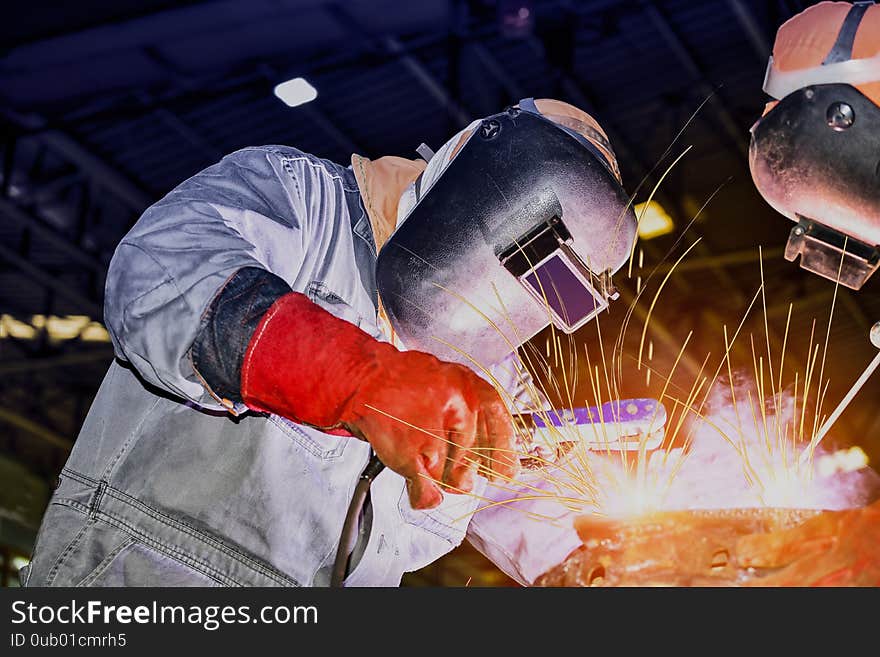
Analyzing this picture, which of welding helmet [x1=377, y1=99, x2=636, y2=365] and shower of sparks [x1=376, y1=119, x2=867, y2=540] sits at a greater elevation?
welding helmet [x1=377, y1=99, x2=636, y2=365]

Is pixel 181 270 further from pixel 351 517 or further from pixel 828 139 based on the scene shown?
pixel 828 139

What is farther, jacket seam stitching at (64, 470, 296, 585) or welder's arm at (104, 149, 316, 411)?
jacket seam stitching at (64, 470, 296, 585)

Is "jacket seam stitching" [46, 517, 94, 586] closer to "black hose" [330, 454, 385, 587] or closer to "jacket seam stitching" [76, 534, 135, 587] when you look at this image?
"jacket seam stitching" [76, 534, 135, 587]

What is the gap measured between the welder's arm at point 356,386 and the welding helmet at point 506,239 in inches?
12.7

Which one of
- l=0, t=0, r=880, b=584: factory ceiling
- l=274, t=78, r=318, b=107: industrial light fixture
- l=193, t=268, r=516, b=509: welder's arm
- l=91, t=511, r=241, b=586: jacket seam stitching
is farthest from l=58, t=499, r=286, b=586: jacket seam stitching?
l=274, t=78, r=318, b=107: industrial light fixture

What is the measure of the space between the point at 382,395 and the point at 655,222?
5963 millimetres

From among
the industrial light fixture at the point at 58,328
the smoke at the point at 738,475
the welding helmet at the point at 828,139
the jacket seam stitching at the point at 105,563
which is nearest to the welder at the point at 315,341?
the jacket seam stitching at the point at 105,563

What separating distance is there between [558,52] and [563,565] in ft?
14.5

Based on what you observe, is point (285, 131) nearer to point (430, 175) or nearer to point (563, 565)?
point (430, 175)

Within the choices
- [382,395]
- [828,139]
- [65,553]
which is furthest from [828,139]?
[65,553]

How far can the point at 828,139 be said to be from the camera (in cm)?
130

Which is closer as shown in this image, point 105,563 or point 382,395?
point 382,395

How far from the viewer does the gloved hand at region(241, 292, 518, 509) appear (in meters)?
1.33

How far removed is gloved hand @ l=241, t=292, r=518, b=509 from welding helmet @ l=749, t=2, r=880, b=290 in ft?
1.61
